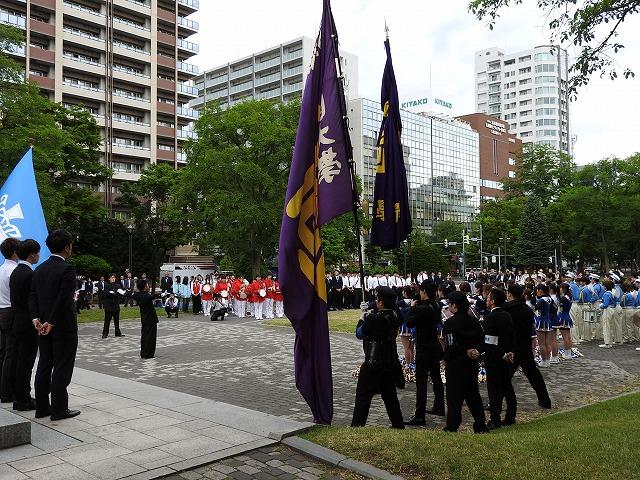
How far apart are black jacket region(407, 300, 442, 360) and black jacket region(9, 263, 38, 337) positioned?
203 inches

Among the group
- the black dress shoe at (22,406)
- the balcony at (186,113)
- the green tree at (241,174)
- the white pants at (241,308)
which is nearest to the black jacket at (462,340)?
the black dress shoe at (22,406)

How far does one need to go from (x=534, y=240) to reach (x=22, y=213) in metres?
61.9

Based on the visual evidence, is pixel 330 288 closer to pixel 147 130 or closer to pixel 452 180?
pixel 147 130

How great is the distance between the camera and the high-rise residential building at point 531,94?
129 meters

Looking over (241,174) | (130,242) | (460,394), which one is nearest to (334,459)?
(460,394)

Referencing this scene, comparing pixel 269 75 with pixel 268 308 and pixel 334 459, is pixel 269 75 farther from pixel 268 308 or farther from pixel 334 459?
pixel 334 459

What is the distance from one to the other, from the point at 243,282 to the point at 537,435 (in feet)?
70.9

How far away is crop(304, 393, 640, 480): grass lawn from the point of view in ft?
16.6

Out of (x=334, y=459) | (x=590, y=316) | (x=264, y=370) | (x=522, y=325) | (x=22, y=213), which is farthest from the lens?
(x=590, y=316)

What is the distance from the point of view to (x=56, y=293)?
7027mm

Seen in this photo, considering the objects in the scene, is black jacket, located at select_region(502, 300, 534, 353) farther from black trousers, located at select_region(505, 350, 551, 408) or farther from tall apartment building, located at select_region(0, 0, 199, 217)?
tall apartment building, located at select_region(0, 0, 199, 217)

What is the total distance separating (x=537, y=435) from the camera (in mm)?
6273

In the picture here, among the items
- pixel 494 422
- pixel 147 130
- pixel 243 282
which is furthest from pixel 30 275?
pixel 147 130

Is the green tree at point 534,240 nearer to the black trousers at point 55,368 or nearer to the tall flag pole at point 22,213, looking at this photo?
the tall flag pole at point 22,213
